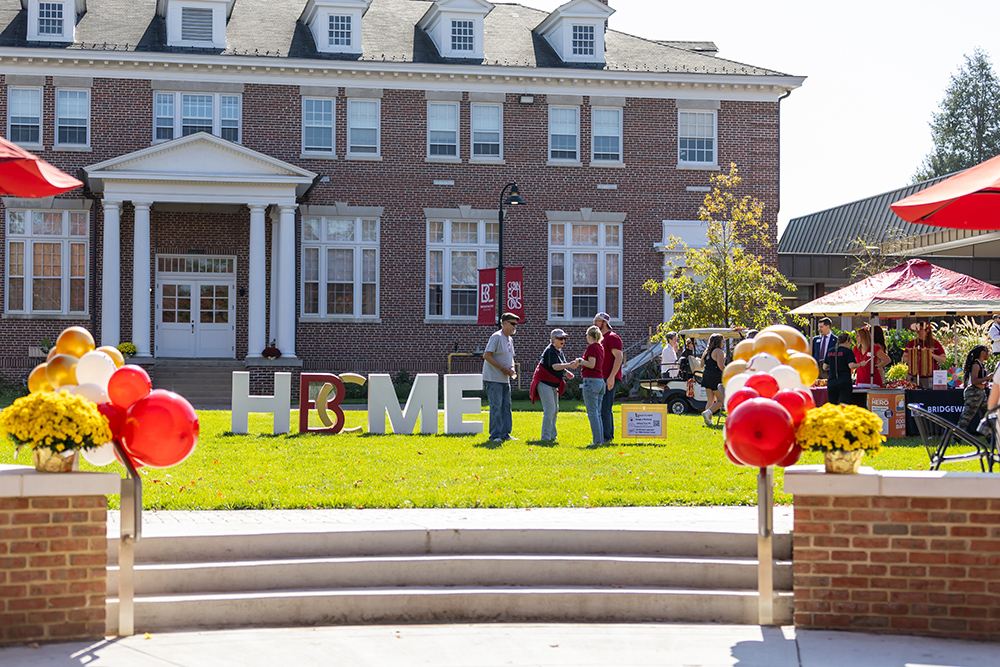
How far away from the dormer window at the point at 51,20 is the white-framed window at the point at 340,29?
6753 mm

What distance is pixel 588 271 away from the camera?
→ 29.4m

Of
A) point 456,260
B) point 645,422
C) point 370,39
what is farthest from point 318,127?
point 645,422

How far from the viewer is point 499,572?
736cm

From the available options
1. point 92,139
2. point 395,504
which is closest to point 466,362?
point 92,139

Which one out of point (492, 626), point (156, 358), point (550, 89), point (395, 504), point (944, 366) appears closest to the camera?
point (492, 626)

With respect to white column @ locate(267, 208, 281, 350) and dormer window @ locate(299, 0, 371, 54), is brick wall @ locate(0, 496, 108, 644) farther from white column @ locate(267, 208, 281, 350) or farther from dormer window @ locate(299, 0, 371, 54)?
dormer window @ locate(299, 0, 371, 54)

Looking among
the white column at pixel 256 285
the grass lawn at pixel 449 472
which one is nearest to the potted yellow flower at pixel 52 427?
the grass lawn at pixel 449 472

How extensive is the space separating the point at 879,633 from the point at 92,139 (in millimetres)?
25441

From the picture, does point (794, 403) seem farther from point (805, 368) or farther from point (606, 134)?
point (606, 134)

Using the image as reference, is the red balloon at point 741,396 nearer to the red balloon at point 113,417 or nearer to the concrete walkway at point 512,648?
the concrete walkway at point 512,648

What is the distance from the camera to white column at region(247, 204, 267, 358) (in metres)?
26.4

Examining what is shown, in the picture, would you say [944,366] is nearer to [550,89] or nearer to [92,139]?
[550,89]

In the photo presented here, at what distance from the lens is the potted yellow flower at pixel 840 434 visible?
657 cm

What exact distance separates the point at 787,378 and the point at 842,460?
76 cm
